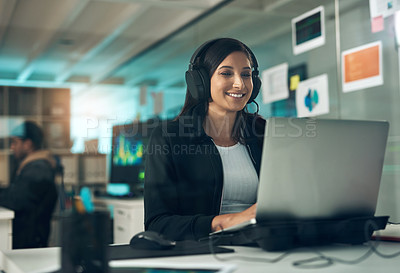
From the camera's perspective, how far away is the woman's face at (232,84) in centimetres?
150

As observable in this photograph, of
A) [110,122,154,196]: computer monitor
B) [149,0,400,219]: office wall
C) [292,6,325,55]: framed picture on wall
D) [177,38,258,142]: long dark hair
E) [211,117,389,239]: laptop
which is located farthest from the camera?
[110,122,154,196]: computer monitor

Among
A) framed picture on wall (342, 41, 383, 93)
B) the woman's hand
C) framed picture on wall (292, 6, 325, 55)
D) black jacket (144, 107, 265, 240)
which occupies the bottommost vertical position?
the woman's hand

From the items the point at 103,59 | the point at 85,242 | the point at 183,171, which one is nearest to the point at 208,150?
the point at 183,171

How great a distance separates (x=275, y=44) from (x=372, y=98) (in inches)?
34.5

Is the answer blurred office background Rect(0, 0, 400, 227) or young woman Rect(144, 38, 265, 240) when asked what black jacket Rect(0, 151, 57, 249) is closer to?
blurred office background Rect(0, 0, 400, 227)

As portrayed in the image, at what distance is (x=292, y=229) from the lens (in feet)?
2.81

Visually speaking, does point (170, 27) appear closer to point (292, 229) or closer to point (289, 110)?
point (289, 110)

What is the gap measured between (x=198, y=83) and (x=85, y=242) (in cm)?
90

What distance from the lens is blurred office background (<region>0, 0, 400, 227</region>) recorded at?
3162mm

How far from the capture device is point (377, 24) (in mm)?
2152

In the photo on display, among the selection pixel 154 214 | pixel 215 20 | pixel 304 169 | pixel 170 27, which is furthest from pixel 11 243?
pixel 170 27

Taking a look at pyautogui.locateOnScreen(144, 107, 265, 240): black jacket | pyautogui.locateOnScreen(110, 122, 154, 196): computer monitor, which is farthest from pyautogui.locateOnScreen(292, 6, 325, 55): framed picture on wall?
pyautogui.locateOnScreen(144, 107, 265, 240): black jacket

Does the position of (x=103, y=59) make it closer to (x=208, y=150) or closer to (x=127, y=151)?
(x=127, y=151)

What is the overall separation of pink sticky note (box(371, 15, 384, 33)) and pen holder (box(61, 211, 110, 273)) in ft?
6.11
